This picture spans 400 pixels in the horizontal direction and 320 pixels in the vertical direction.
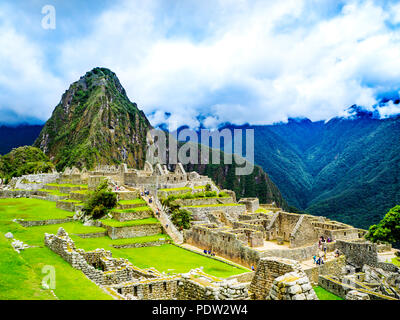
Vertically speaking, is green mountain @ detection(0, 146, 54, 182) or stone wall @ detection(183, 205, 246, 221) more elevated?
green mountain @ detection(0, 146, 54, 182)

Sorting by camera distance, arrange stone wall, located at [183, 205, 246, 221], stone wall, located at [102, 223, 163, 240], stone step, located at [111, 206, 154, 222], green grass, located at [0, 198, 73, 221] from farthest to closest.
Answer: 1. stone wall, located at [183, 205, 246, 221]
2. stone step, located at [111, 206, 154, 222]
3. green grass, located at [0, 198, 73, 221]
4. stone wall, located at [102, 223, 163, 240]

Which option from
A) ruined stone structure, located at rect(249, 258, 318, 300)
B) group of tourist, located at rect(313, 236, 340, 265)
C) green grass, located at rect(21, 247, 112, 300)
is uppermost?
ruined stone structure, located at rect(249, 258, 318, 300)

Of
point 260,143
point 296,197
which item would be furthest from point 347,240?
point 260,143

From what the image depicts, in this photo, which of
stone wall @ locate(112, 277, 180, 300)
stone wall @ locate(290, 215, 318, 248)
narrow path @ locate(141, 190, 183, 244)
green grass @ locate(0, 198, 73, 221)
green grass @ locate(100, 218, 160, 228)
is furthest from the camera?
narrow path @ locate(141, 190, 183, 244)

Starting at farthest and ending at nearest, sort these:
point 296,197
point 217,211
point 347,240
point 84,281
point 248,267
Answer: point 296,197 → point 217,211 → point 347,240 → point 248,267 → point 84,281

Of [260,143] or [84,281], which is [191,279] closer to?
[84,281]

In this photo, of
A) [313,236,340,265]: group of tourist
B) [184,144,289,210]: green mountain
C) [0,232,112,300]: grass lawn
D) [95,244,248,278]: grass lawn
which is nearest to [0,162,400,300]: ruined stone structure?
[313,236,340,265]: group of tourist

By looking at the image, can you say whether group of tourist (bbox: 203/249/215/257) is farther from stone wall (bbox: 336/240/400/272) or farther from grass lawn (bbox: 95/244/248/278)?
stone wall (bbox: 336/240/400/272)
